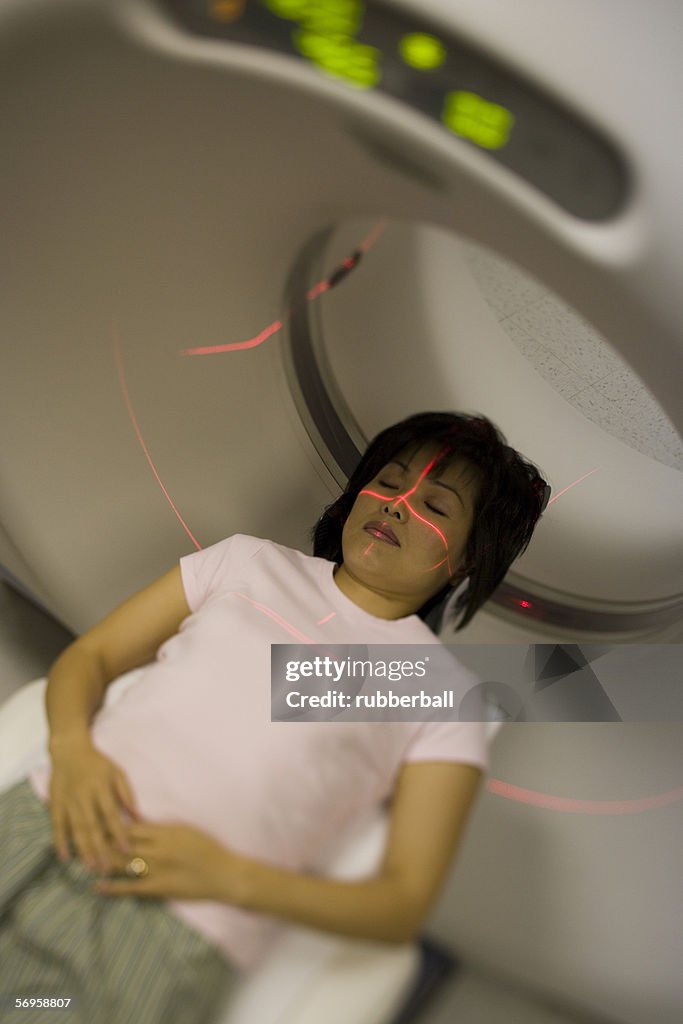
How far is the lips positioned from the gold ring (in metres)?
0.29

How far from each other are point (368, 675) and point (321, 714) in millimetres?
55

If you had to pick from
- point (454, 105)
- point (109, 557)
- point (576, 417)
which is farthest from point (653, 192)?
point (109, 557)

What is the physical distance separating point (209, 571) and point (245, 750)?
17cm

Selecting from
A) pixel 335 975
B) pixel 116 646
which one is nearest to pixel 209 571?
pixel 116 646

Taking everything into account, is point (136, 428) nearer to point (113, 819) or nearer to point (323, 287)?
point (323, 287)

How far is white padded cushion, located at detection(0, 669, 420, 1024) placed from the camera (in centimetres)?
62

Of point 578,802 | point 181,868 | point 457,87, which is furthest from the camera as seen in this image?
point 578,802

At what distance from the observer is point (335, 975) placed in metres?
0.63

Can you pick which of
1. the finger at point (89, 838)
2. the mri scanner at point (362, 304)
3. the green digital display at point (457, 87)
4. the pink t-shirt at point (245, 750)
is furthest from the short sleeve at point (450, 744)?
the green digital display at point (457, 87)

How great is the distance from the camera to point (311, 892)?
1.96 ft

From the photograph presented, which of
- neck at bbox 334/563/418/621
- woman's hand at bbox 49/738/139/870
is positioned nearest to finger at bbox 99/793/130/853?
woman's hand at bbox 49/738/139/870

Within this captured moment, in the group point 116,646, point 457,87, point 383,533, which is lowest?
point 116,646

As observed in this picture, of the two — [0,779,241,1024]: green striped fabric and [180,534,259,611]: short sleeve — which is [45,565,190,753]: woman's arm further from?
[0,779,241,1024]: green striped fabric

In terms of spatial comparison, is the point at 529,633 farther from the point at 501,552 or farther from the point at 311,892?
the point at 311,892
